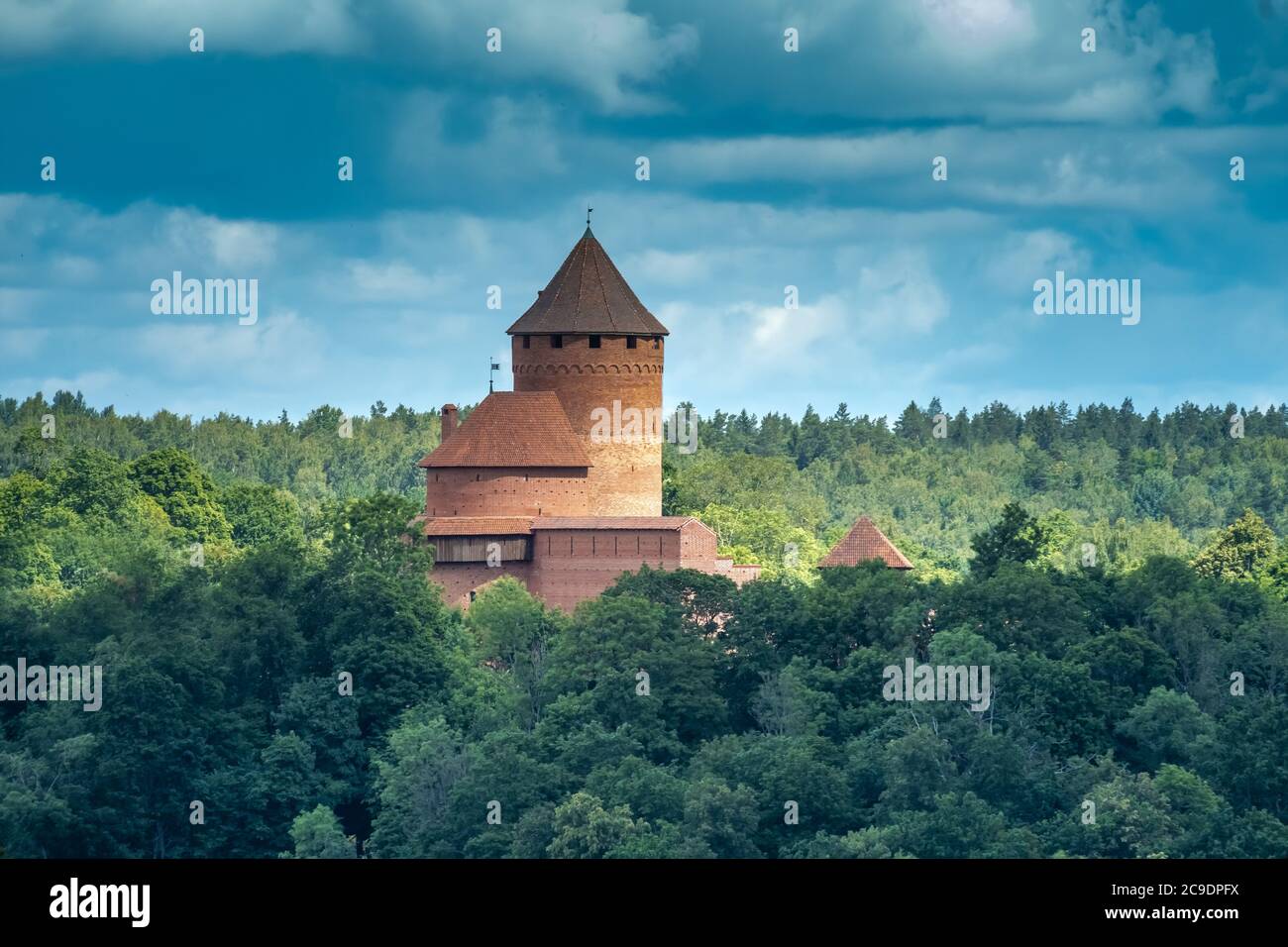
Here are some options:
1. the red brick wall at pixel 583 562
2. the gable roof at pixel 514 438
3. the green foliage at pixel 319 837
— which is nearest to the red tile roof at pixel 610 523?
the red brick wall at pixel 583 562

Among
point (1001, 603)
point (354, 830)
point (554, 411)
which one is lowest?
point (354, 830)

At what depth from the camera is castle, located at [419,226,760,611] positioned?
5638 cm

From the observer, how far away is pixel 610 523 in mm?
55844

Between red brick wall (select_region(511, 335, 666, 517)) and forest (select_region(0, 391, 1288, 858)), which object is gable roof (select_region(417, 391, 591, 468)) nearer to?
red brick wall (select_region(511, 335, 666, 517))

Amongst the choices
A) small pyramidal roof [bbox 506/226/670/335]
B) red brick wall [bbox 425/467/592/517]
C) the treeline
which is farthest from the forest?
the treeline

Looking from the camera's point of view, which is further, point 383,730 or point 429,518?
point 429,518

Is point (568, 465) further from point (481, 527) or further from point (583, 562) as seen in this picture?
point (481, 527)

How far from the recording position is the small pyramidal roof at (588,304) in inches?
2343

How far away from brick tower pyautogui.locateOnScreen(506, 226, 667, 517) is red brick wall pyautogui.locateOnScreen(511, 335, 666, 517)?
0.02 m

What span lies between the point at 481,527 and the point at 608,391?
4585 millimetres
